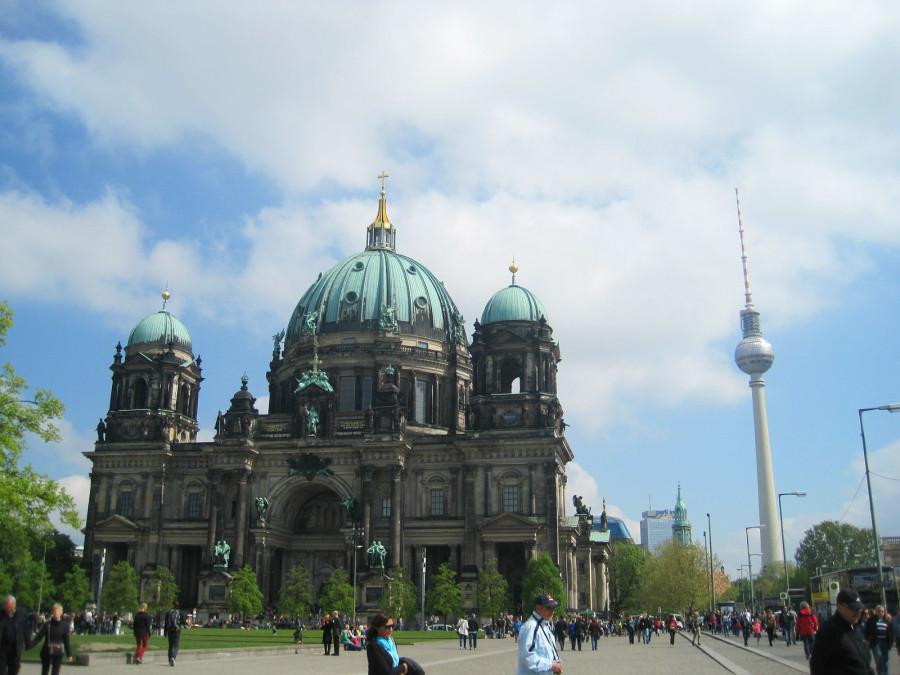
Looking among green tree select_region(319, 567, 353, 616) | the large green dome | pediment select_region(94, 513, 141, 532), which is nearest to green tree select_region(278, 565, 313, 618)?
green tree select_region(319, 567, 353, 616)

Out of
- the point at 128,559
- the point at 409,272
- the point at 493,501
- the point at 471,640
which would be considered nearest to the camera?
the point at 471,640

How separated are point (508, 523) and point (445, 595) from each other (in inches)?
310

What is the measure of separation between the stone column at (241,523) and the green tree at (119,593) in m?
8.30

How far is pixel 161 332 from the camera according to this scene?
88.8 meters

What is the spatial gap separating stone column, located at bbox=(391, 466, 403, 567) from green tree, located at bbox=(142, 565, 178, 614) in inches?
723

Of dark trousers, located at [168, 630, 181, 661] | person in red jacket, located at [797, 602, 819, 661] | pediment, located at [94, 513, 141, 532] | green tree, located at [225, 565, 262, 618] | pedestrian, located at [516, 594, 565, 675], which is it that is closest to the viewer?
pedestrian, located at [516, 594, 565, 675]

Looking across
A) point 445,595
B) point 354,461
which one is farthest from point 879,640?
point 354,461

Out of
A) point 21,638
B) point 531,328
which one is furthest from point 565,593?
point 21,638

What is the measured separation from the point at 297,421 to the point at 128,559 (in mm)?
18569

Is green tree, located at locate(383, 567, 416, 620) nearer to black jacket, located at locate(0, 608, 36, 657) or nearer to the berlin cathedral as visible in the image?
the berlin cathedral

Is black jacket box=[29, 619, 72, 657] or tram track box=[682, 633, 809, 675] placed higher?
black jacket box=[29, 619, 72, 657]

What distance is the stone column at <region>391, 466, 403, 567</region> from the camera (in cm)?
7550

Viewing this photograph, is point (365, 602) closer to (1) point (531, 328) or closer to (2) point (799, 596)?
(1) point (531, 328)

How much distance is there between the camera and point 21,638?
16641 millimetres
